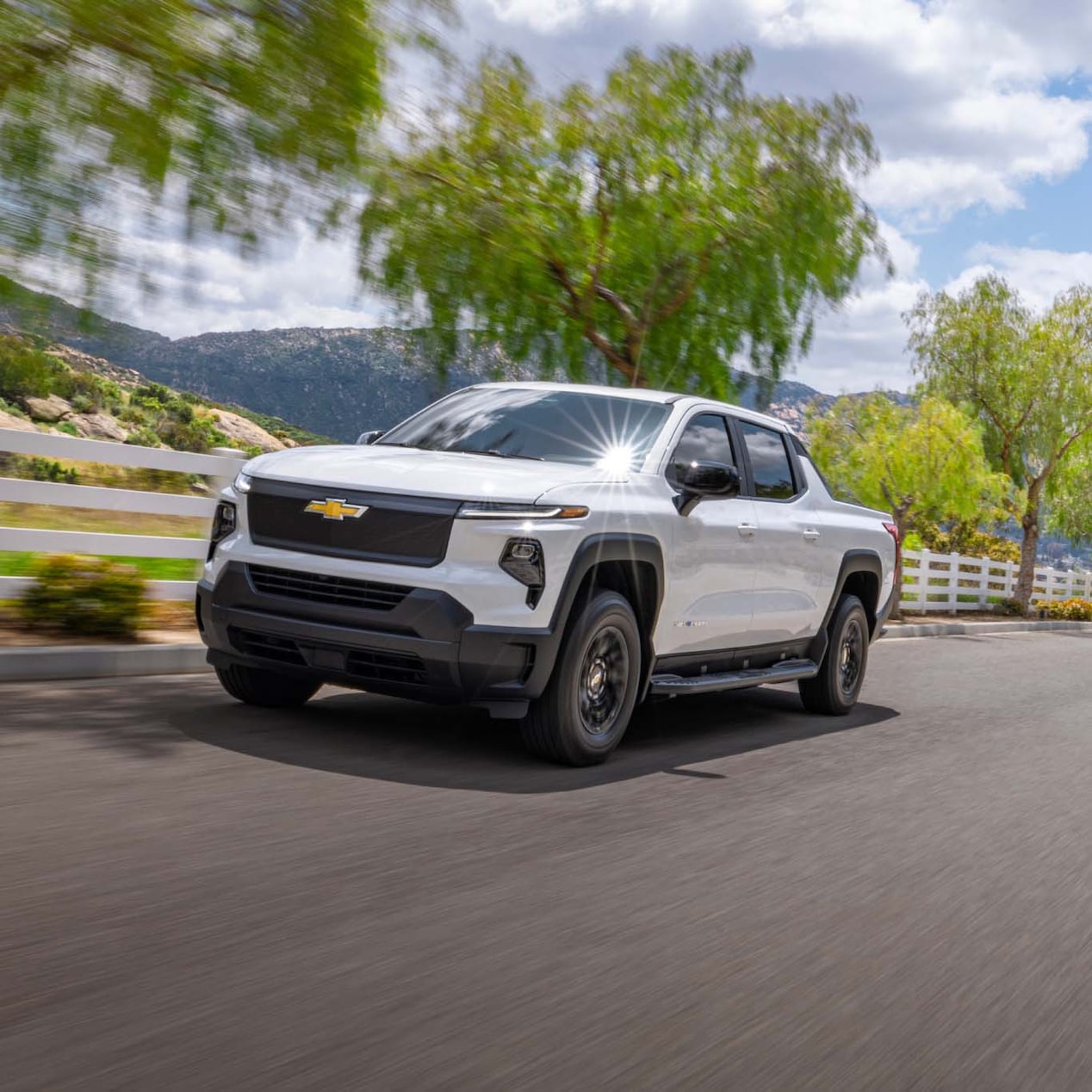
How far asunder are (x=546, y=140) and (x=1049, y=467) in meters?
24.5

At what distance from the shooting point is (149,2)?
8.09 m

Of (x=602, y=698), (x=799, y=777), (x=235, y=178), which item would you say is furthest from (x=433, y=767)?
(x=235, y=178)

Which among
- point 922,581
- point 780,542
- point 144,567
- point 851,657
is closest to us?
point 780,542

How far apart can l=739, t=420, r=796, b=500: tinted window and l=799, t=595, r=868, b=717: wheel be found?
120cm

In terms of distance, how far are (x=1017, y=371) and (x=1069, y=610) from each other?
7.34 meters

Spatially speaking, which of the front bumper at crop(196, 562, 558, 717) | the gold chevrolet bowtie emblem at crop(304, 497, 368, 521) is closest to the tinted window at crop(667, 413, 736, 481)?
the front bumper at crop(196, 562, 558, 717)

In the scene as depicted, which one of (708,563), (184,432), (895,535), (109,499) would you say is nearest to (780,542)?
(708,563)

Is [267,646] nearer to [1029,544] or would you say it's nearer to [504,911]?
[504,911]

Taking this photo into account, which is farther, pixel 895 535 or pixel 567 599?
pixel 895 535

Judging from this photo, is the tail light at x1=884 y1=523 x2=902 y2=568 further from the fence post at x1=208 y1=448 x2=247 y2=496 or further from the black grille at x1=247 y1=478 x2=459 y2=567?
the fence post at x1=208 y1=448 x2=247 y2=496

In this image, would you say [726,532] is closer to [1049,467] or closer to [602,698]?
[602,698]

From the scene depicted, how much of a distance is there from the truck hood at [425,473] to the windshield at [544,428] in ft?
0.81

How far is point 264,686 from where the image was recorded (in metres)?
7.52

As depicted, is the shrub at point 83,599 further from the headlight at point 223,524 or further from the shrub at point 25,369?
the headlight at point 223,524
